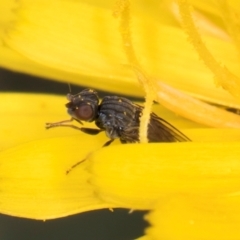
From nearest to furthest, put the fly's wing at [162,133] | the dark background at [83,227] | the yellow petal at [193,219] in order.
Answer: the yellow petal at [193,219] → the fly's wing at [162,133] → the dark background at [83,227]

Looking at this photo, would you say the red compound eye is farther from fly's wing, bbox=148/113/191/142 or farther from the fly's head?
fly's wing, bbox=148/113/191/142

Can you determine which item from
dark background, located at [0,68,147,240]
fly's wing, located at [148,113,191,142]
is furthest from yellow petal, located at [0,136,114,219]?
dark background, located at [0,68,147,240]

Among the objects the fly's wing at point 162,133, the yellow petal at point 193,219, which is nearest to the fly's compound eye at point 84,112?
the fly's wing at point 162,133

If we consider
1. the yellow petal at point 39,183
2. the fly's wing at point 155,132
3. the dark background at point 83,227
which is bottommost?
the dark background at point 83,227

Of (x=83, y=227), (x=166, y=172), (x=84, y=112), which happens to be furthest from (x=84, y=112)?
(x=83, y=227)

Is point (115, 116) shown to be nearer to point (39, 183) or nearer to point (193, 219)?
point (39, 183)

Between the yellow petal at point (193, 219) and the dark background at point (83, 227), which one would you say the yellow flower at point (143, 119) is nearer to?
the yellow petal at point (193, 219)
